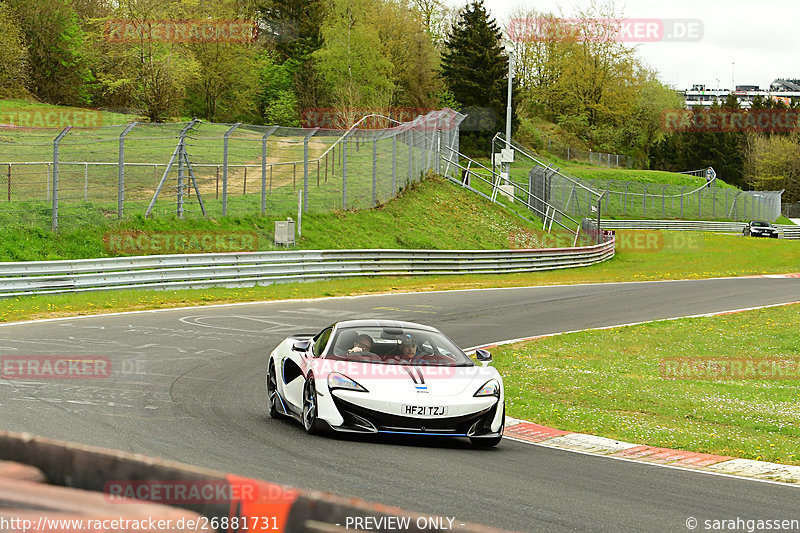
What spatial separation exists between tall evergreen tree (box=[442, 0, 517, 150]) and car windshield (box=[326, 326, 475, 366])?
2568 inches

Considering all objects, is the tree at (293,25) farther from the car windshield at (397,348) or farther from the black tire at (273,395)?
the car windshield at (397,348)

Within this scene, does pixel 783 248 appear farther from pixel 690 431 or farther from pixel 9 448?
pixel 9 448

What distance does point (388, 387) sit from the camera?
364 inches

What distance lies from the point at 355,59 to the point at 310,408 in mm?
65676

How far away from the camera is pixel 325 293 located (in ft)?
→ 83.2

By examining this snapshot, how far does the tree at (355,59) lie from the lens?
233ft

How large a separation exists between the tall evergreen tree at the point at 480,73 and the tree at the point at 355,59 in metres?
5.85

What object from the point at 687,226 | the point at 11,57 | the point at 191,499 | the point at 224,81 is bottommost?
the point at 687,226

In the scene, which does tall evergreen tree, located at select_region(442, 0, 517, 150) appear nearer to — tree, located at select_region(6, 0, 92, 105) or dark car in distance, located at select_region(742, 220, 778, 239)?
dark car in distance, located at select_region(742, 220, 778, 239)

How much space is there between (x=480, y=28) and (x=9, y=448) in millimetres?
76190

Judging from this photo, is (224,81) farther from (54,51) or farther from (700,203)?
(700,203)

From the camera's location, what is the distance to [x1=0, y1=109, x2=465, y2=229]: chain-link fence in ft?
86.7

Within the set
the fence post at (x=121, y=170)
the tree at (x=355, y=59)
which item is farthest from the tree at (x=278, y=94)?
the fence post at (x=121, y=170)

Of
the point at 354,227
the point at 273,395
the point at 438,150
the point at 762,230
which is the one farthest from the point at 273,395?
the point at 762,230
